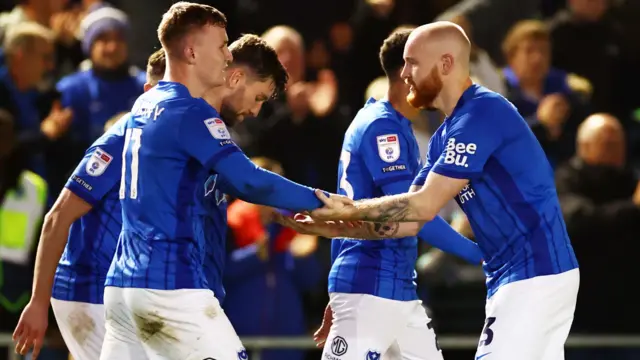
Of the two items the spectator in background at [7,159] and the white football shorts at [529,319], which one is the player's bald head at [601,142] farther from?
the white football shorts at [529,319]

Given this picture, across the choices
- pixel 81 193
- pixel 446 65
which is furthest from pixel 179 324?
pixel 446 65

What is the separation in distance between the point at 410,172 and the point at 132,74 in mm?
4511

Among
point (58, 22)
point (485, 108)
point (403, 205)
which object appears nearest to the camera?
point (485, 108)

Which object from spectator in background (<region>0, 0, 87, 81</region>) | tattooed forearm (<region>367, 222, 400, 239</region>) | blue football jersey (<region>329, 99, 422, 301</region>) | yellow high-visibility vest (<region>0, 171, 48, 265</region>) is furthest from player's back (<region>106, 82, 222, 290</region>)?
spectator in background (<region>0, 0, 87, 81</region>)

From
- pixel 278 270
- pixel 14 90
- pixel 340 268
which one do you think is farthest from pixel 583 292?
pixel 14 90

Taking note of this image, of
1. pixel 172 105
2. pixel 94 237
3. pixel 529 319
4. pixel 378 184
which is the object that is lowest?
pixel 529 319

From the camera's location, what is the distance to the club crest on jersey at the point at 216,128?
21.5 ft

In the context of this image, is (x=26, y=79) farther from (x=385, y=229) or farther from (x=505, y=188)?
(x=505, y=188)

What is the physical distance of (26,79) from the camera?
11523 mm

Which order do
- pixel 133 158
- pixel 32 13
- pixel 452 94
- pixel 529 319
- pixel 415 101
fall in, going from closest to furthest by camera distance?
pixel 133 158 < pixel 529 319 < pixel 452 94 < pixel 415 101 < pixel 32 13

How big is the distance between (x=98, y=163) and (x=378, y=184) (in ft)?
4.84

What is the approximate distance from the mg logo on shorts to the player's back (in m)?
1.27

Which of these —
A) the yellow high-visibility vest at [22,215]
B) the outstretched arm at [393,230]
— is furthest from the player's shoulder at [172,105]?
the yellow high-visibility vest at [22,215]

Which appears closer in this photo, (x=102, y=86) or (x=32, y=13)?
(x=102, y=86)
